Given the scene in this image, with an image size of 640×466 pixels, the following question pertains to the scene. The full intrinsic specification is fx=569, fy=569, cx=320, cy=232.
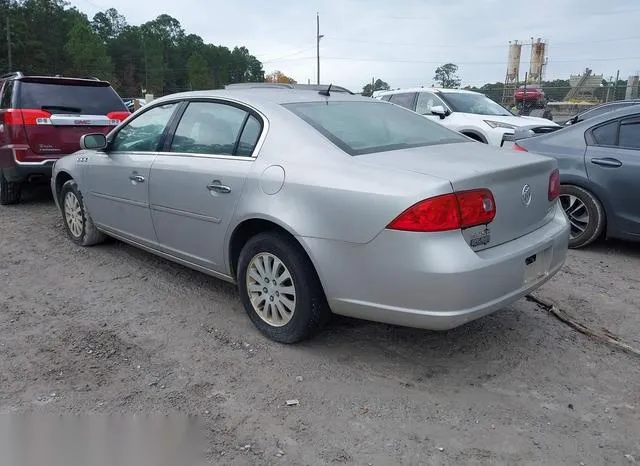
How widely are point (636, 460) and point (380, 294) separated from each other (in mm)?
1333

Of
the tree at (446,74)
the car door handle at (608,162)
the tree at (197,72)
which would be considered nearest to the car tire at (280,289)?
the car door handle at (608,162)

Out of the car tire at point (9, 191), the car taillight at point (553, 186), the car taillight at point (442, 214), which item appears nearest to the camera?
the car taillight at point (442, 214)

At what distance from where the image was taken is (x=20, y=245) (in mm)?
5742

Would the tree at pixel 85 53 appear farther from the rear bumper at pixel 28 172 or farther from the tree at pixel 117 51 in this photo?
the rear bumper at pixel 28 172

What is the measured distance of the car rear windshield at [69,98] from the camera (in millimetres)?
7109

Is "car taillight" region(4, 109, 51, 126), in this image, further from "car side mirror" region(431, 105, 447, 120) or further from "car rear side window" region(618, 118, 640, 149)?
"car rear side window" region(618, 118, 640, 149)

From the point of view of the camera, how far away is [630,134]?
538cm

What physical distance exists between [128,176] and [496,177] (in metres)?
2.89

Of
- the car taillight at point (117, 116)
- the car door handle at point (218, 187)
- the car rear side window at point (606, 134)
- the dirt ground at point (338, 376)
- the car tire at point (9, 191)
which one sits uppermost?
the car taillight at point (117, 116)

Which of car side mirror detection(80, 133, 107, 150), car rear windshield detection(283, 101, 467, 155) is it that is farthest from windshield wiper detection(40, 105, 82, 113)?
car rear windshield detection(283, 101, 467, 155)

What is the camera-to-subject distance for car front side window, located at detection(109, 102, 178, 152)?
438 cm

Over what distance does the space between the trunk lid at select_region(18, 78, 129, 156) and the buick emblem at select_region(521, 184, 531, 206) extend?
19.4 feet

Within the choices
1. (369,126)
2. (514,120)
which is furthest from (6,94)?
(514,120)

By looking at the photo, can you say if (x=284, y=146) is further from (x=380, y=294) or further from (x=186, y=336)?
(x=186, y=336)
